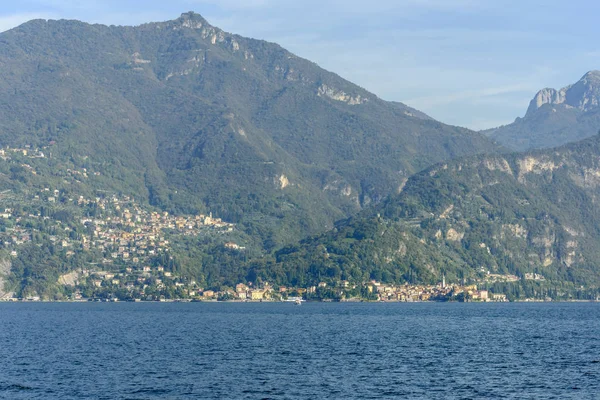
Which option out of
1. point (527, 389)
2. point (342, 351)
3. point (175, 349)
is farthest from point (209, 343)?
point (527, 389)

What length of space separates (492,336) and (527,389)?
185 ft

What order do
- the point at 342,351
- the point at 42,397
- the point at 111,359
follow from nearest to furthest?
the point at 42,397, the point at 111,359, the point at 342,351

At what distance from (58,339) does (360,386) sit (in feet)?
191

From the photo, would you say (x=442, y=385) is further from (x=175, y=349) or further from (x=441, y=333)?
(x=441, y=333)

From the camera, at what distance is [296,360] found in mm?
106375

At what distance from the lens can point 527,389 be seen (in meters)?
85.7

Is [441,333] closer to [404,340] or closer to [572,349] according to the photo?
[404,340]

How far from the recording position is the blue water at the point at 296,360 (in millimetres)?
85062

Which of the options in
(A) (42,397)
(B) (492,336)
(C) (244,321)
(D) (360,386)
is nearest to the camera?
(A) (42,397)

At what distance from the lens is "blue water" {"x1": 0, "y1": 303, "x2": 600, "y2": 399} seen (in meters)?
85.1

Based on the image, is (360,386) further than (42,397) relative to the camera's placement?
Yes

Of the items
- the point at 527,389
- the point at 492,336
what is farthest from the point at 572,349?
the point at 527,389

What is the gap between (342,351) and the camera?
116 meters

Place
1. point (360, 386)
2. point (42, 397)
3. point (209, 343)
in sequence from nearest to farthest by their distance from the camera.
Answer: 1. point (42, 397)
2. point (360, 386)
3. point (209, 343)
